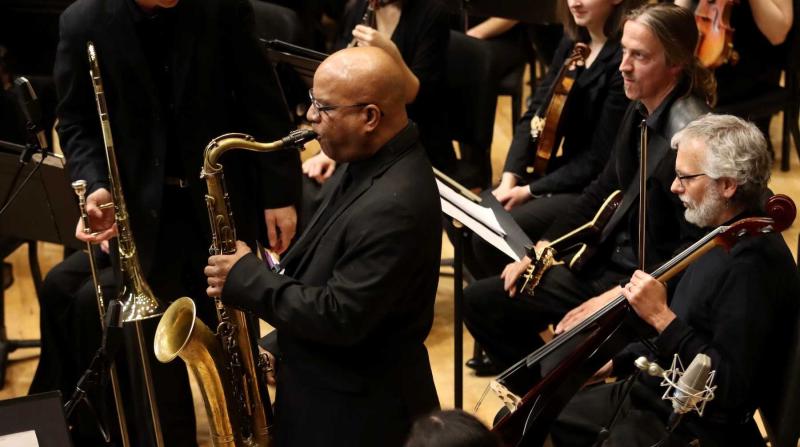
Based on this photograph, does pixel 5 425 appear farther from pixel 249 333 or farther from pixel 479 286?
pixel 479 286

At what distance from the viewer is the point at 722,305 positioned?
2617 millimetres

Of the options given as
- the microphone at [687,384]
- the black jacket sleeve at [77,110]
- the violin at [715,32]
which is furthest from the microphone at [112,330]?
the violin at [715,32]

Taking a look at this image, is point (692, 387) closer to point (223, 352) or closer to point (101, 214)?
point (223, 352)

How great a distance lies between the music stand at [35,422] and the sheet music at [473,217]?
54.5 inches

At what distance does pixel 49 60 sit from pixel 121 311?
3.05 m

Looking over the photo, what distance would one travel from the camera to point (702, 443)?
2701mm

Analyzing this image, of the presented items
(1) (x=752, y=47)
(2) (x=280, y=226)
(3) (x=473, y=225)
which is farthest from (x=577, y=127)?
(2) (x=280, y=226)

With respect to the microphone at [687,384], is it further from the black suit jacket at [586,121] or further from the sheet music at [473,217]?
the black suit jacket at [586,121]

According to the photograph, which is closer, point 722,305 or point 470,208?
point 722,305

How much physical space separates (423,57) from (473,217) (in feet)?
4.15

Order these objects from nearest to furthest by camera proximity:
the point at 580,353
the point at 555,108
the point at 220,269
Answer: the point at 220,269
the point at 580,353
the point at 555,108

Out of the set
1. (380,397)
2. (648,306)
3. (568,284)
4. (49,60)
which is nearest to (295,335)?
(380,397)

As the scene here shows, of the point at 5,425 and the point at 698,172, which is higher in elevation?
the point at 698,172

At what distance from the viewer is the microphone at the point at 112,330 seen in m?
2.86
